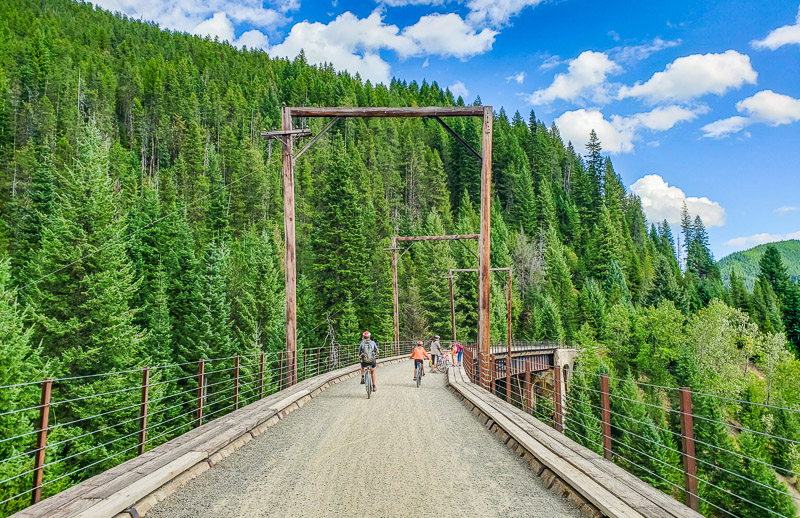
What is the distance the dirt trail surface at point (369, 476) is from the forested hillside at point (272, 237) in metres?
2.36

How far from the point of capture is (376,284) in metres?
52.1

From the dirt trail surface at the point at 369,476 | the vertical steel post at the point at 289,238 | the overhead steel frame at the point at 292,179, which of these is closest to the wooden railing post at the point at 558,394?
the dirt trail surface at the point at 369,476

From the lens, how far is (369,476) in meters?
6.15

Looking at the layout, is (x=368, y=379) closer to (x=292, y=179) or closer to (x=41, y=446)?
(x=292, y=179)

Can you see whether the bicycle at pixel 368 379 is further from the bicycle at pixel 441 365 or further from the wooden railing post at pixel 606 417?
the bicycle at pixel 441 365

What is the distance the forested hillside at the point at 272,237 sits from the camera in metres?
31.2

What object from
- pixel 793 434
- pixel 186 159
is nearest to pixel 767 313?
pixel 793 434

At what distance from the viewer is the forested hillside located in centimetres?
3123

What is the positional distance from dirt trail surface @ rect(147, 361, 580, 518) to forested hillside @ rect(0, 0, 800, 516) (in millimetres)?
2364

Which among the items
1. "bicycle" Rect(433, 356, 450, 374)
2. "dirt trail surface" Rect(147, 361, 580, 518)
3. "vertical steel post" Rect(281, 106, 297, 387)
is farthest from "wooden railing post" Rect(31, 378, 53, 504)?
"bicycle" Rect(433, 356, 450, 374)

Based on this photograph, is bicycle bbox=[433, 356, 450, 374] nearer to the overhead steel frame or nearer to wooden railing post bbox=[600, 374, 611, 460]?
the overhead steel frame

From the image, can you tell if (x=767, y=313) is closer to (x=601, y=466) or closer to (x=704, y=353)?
(x=704, y=353)

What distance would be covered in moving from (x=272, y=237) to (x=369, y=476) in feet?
183

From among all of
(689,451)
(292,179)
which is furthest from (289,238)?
(689,451)
